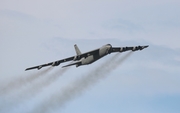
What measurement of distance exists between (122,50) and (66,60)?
14.2 m

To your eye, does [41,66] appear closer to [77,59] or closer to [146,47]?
[77,59]

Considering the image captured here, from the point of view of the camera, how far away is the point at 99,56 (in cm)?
11962

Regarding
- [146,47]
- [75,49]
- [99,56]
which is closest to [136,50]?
[146,47]

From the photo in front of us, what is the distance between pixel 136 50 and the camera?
12481cm

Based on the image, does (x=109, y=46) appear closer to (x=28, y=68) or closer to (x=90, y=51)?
(x=90, y=51)

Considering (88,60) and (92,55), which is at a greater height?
(92,55)

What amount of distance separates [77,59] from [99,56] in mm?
6320

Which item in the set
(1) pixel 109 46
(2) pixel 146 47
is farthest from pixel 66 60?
(2) pixel 146 47

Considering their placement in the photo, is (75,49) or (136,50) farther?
(75,49)

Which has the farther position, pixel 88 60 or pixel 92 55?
pixel 88 60

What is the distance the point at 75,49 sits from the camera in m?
136

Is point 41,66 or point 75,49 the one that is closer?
point 41,66

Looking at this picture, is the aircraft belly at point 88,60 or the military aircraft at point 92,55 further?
the aircraft belly at point 88,60

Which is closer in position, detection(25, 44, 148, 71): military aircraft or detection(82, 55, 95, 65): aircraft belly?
detection(25, 44, 148, 71): military aircraft
